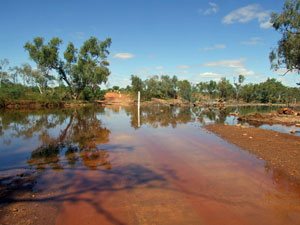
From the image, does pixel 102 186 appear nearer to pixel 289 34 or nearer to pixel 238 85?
pixel 289 34

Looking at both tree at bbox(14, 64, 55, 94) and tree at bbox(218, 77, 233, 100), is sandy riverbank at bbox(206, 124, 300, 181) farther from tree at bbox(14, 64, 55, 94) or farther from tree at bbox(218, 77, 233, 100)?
tree at bbox(218, 77, 233, 100)

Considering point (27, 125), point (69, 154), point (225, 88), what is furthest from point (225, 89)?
point (69, 154)

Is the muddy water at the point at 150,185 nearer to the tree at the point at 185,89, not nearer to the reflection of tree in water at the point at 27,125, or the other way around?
the reflection of tree in water at the point at 27,125

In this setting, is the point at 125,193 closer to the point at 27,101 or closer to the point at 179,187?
the point at 179,187

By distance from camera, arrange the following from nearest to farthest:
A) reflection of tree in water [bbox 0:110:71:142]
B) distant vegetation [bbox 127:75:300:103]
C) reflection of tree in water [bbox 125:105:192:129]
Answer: reflection of tree in water [bbox 0:110:71:142]
reflection of tree in water [bbox 125:105:192:129]
distant vegetation [bbox 127:75:300:103]

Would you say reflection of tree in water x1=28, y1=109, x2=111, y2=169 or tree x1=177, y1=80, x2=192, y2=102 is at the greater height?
tree x1=177, y1=80, x2=192, y2=102

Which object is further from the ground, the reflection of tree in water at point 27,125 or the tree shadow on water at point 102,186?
the tree shadow on water at point 102,186

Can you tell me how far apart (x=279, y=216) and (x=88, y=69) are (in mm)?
51468

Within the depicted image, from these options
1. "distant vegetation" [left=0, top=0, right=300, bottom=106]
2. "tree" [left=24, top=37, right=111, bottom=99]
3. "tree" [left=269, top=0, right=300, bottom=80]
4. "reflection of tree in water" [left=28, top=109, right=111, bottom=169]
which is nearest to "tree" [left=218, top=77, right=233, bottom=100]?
"distant vegetation" [left=0, top=0, right=300, bottom=106]

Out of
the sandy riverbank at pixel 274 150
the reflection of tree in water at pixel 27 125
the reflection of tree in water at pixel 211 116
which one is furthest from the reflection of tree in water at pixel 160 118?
the sandy riverbank at pixel 274 150

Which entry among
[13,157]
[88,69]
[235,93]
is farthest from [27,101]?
[235,93]

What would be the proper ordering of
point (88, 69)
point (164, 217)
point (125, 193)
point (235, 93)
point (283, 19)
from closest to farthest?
point (164, 217)
point (125, 193)
point (283, 19)
point (88, 69)
point (235, 93)

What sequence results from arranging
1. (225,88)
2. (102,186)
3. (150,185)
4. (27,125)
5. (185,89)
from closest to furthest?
(102,186)
(150,185)
(27,125)
(185,89)
(225,88)

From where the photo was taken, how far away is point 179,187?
7203 mm
